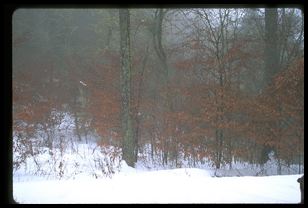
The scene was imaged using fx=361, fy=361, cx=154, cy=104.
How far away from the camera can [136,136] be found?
1428 centimetres

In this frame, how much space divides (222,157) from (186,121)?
194cm

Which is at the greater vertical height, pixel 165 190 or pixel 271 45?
pixel 271 45

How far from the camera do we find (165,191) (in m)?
6.08

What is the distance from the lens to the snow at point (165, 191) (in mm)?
5395

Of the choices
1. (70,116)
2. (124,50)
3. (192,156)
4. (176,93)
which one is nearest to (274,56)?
(176,93)

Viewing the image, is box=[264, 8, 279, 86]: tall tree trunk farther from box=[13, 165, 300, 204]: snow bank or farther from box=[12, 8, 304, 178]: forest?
box=[13, 165, 300, 204]: snow bank

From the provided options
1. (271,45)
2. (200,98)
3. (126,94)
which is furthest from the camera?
(271,45)

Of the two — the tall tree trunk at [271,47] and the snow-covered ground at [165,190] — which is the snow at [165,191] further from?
the tall tree trunk at [271,47]

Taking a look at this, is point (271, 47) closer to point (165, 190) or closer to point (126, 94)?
point (126, 94)

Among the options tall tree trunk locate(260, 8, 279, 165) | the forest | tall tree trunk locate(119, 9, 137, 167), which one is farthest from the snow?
tall tree trunk locate(260, 8, 279, 165)

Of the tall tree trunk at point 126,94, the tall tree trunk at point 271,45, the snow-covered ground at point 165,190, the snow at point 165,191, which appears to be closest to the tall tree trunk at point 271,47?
the tall tree trunk at point 271,45

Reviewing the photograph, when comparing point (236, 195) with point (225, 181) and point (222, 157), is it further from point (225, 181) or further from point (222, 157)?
point (222, 157)

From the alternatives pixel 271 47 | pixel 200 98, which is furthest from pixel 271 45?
pixel 200 98

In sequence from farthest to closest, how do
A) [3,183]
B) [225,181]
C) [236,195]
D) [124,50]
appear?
[124,50], [225,181], [236,195], [3,183]
